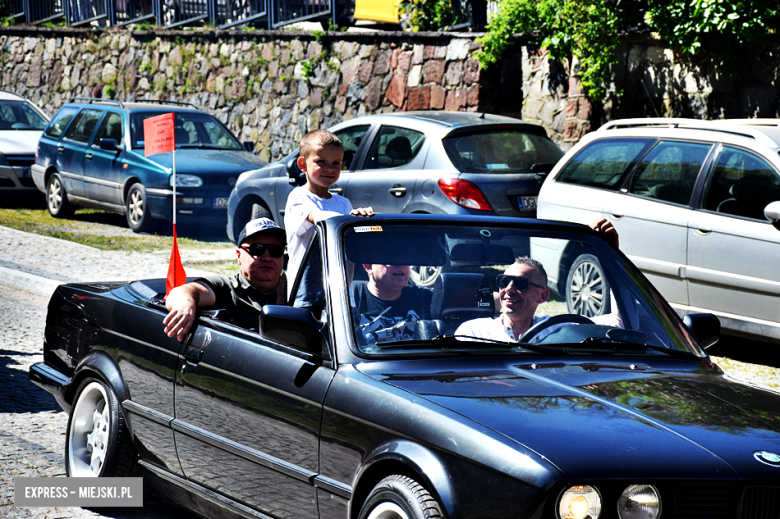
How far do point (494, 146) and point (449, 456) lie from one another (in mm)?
7651

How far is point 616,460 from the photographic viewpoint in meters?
2.80

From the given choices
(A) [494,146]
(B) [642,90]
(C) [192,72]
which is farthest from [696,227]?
(C) [192,72]

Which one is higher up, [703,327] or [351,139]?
[351,139]

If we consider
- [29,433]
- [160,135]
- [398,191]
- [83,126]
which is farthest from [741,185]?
[83,126]

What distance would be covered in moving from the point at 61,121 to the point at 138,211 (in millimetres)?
3588

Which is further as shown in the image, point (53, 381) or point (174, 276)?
point (174, 276)

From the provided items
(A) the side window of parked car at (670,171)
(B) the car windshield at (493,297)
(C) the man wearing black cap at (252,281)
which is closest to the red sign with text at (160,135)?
(C) the man wearing black cap at (252,281)

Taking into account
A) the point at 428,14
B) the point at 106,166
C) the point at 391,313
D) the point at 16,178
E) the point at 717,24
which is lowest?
the point at 16,178

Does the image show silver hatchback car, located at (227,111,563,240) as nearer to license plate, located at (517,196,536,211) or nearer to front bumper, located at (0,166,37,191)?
license plate, located at (517,196,536,211)

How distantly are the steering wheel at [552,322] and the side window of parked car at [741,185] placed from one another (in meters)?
4.19

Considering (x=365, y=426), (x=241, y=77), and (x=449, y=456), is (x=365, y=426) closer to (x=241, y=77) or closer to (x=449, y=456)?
(x=449, y=456)

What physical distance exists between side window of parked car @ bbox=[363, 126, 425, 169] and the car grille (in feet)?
25.7

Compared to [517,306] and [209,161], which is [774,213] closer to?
[517,306]

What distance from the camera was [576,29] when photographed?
539 inches
